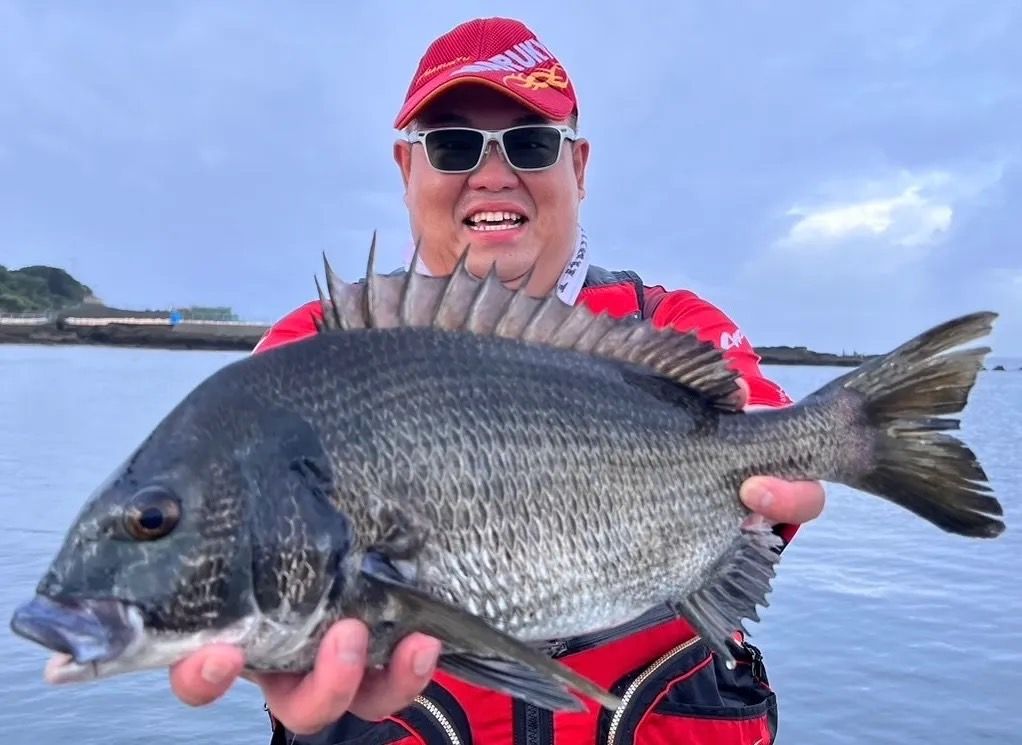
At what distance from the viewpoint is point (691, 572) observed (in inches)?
102

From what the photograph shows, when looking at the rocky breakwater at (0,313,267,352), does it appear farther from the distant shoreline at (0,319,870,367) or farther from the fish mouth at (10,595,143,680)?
the fish mouth at (10,595,143,680)

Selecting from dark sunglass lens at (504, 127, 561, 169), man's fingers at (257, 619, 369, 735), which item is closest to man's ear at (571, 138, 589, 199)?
dark sunglass lens at (504, 127, 561, 169)

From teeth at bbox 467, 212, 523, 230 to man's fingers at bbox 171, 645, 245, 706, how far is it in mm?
1937

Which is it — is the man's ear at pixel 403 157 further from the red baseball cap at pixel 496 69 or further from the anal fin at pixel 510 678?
the anal fin at pixel 510 678

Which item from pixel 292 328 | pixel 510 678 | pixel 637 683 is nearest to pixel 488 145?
pixel 292 328

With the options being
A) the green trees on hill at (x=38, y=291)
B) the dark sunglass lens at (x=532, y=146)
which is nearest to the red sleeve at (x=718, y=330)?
the dark sunglass lens at (x=532, y=146)

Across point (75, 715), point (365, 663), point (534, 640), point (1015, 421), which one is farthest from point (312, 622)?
point (1015, 421)

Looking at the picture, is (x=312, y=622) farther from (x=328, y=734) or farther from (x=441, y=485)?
(x=328, y=734)

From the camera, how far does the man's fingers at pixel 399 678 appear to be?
6.89 ft

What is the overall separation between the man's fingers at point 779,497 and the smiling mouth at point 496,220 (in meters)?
1.35

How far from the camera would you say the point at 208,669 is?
6.45 ft

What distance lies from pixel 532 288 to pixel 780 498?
1.39 m

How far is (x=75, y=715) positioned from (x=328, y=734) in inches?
153

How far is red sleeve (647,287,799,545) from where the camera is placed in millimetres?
3139
